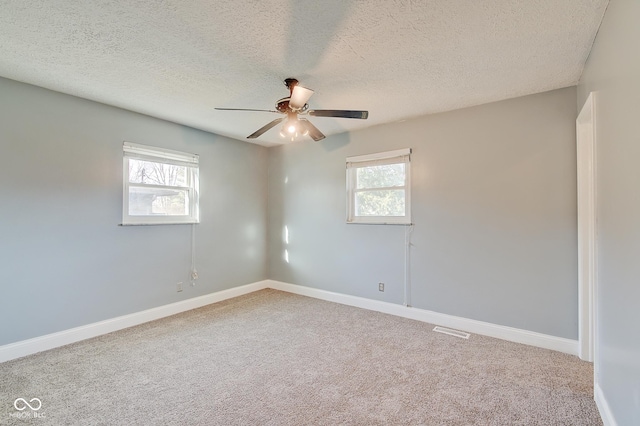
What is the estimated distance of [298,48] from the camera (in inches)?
86.5

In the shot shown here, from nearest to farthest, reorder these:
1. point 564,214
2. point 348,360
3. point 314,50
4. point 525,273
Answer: point 314,50 → point 348,360 → point 564,214 → point 525,273

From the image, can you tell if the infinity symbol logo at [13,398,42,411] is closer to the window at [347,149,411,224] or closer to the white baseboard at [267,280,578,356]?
the white baseboard at [267,280,578,356]

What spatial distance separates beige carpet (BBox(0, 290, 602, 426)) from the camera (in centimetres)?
193

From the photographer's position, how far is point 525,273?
9.99ft

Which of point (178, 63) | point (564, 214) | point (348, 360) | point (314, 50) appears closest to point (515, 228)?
point (564, 214)

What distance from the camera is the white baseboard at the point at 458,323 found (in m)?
2.87

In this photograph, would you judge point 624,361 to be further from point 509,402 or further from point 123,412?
point 123,412

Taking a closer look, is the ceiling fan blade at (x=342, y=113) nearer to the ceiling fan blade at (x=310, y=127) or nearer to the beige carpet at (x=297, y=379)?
the ceiling fan blade at (x=310, y=127)

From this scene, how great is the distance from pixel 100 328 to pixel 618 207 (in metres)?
4.53

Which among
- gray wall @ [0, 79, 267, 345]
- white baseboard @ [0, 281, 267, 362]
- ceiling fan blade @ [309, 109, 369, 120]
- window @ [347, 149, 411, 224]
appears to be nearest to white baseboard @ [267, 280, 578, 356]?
window @ [347, 149, 411, 224]

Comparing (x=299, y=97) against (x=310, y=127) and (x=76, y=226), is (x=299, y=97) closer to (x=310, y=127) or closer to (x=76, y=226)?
(x=310, y=127)

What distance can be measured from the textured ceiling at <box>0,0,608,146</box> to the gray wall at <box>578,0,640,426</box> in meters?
0.37

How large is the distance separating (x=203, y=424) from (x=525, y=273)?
3.17m

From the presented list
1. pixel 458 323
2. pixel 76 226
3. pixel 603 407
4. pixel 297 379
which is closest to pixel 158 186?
pixel 76 226
